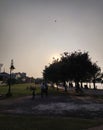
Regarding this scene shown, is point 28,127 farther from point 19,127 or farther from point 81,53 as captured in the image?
point 81,53

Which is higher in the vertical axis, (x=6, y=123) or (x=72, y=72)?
(x=72, y=72)

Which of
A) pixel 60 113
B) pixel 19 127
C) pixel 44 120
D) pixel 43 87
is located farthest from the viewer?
pixel 43 87

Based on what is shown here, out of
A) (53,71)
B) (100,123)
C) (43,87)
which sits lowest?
(100,123)

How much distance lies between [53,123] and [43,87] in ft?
71.4

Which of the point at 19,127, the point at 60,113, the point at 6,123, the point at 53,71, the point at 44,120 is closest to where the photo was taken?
the point at 19,127

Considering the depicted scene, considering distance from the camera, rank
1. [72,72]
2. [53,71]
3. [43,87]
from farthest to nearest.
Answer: [53,71] → [72,72] → [43,87]

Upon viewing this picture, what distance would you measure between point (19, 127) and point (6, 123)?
134 centimetres

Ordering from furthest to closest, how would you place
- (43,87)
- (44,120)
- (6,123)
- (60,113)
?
(43,87) → (60,113) → (44,120) → (6,123)

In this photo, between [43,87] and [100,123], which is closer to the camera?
[100,123]

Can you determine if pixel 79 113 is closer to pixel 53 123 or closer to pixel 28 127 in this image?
pixel 53 123

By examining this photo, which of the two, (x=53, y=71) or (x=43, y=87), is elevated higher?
(x=53, y=71)

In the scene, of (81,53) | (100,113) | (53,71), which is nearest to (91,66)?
(81,53)

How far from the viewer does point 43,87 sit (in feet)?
121

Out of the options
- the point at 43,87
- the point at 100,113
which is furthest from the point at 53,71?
the point at 100,113
